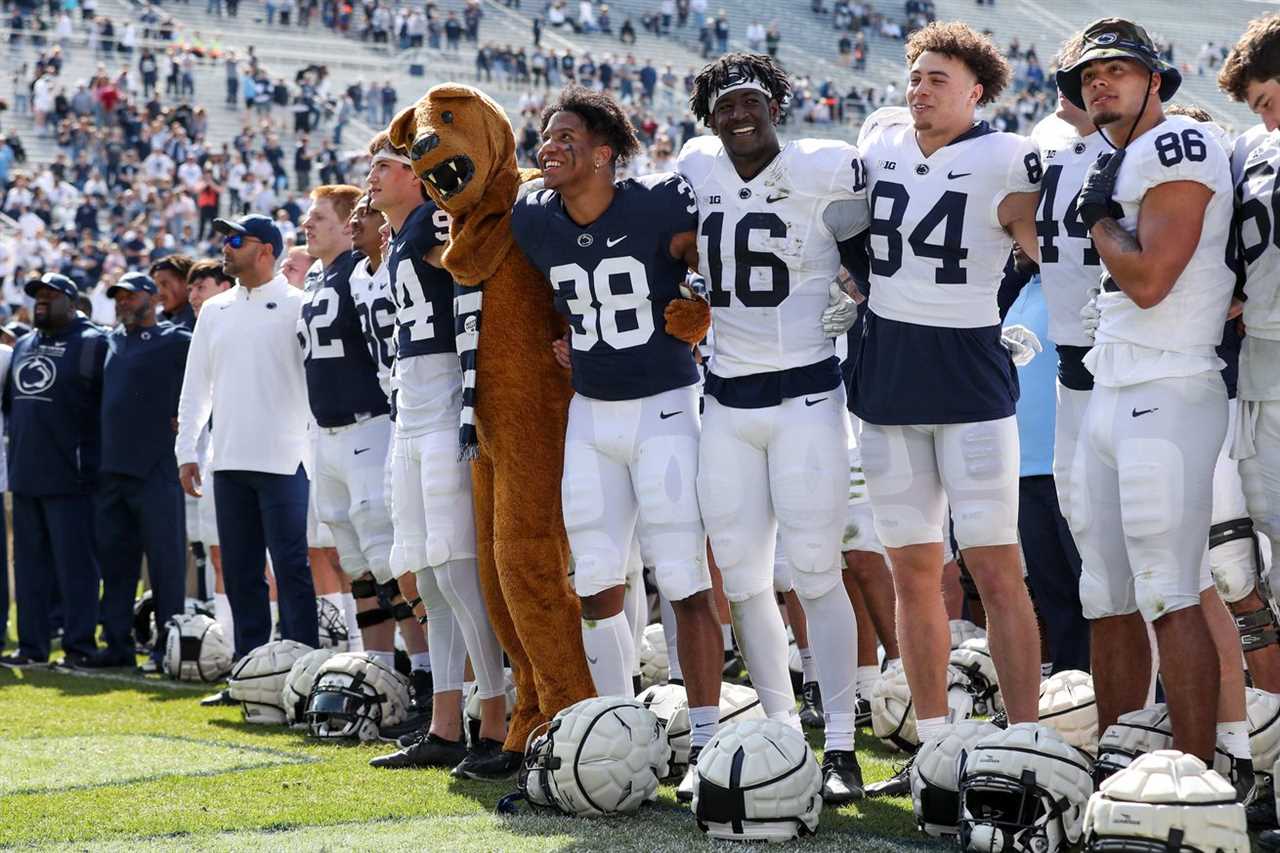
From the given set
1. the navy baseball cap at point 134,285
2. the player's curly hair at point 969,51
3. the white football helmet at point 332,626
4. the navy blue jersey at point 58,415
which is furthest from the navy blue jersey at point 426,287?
the navy blue jersey at point 58,415

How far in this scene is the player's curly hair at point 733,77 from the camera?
4715 mm

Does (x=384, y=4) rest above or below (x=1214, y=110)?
above

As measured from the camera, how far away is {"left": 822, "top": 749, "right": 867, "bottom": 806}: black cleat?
4527 millimetres

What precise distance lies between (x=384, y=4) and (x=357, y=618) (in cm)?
3033

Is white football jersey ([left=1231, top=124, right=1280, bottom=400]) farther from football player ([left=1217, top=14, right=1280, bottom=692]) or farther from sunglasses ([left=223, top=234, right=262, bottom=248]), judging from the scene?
sunglasses ([left=223, top=234, right=262, bottom=248])

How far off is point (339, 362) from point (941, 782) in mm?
3316

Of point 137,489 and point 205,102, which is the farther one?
point 205,102

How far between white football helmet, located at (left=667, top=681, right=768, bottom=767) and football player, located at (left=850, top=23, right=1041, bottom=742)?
22.9 inches

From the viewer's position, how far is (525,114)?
102 ft

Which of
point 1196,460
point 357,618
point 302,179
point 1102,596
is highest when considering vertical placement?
point 302,179

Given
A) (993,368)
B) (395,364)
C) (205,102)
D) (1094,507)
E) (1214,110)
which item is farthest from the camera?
(1214,110)

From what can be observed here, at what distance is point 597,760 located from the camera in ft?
14.5

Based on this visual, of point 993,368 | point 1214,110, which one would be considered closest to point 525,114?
point 1214,110

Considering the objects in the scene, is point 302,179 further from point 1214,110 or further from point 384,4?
point 1214,110
